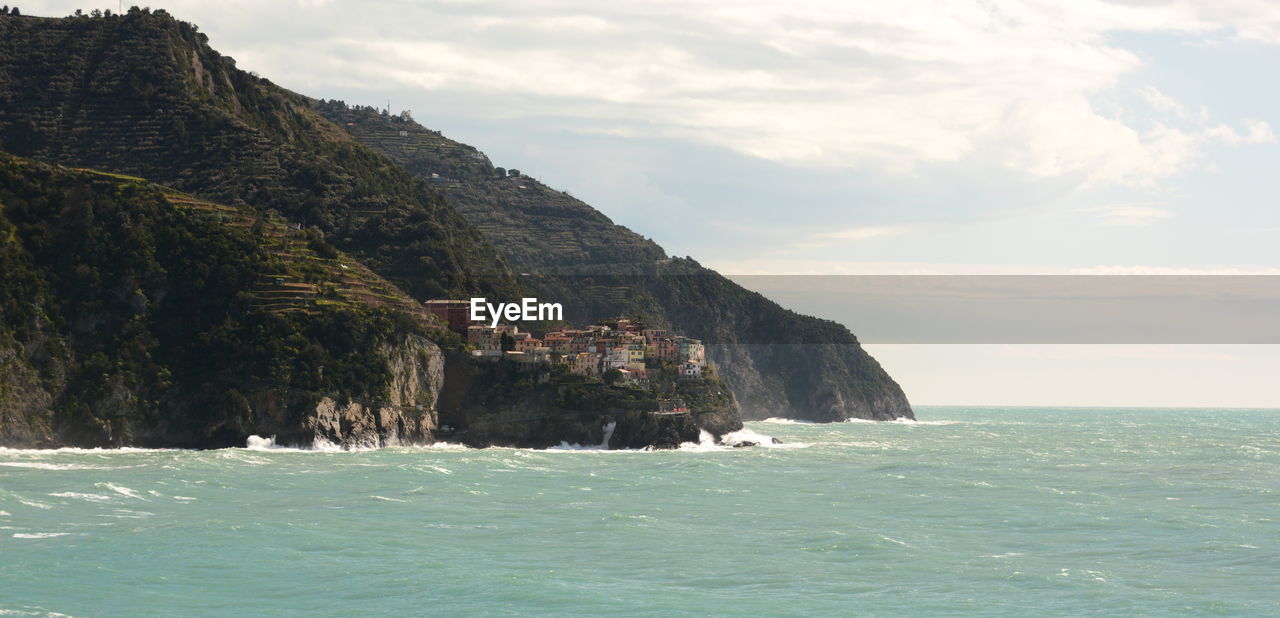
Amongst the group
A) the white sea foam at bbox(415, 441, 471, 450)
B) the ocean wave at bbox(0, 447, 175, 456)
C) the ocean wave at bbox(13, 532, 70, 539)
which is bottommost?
the ocean wave at bbox(13, 532, 70, 539)

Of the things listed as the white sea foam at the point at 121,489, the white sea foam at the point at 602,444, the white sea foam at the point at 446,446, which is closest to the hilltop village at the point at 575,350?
the white sea foam at the point at 602,444

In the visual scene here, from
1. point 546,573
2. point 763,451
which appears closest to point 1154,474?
point 763,451

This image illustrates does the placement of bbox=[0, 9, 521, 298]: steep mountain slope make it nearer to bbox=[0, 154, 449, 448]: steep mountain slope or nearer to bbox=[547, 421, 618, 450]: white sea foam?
bbox=[0, 154, 449, 448]: steep mountain slope

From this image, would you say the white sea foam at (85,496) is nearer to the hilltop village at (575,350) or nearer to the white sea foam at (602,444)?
the white sea foam at (602,444)

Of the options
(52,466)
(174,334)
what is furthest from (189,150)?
(52,466)

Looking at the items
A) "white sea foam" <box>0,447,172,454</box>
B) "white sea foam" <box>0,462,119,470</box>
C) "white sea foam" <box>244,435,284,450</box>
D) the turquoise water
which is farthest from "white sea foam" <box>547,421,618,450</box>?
"white sea foam" <box>0,462,119,470</box>

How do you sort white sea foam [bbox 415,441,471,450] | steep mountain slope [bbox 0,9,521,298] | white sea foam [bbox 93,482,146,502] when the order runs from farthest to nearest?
steep mountain slope [bbox 0,9,521,298], white sea foam [bbox 415,441,471,450], white sea foam [bbox 93,482,146,502]

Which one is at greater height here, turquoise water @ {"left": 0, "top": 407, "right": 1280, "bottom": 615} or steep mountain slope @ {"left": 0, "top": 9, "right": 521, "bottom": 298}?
steep mountain slope @ {"left": 0, "top": 9, "right": 521, "bottom": 298}

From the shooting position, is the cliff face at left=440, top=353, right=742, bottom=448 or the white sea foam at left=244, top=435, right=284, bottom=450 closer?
the white sea foam at left=244, top=435, right=284, bottom=450
